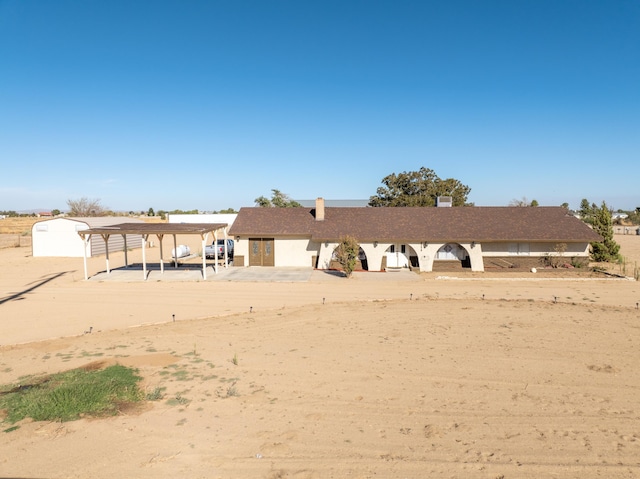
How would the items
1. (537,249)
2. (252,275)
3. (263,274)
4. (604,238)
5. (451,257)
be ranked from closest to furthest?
(252,275)
(263,274)
(537,249)
(451,257)
(604,238)

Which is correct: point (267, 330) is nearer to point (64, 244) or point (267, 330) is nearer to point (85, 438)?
point (85, 438)

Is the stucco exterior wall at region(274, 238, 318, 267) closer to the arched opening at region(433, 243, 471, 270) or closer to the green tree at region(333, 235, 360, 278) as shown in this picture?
the green tree at region(333, 235, 360, 278)

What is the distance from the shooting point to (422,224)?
92.0ft

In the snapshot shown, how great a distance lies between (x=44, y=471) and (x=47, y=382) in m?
3.73

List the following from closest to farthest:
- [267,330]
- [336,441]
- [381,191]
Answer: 1. [336,441]
2. [267,330]
3. [381,191]

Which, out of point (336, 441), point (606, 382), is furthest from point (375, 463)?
point (606, 382)

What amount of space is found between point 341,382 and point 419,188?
1917 inches

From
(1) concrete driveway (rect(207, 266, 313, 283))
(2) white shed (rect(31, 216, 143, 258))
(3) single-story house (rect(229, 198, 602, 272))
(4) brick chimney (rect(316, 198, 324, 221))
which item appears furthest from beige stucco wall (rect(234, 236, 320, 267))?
(2) white shed (rect(31, 216, 143, 258))

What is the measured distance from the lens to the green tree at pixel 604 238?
28862 millimetres

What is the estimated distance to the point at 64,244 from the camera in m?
35.2

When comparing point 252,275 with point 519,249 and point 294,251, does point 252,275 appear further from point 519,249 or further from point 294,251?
point 519,249

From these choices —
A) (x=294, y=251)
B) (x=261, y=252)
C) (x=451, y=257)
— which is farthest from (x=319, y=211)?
(x=451, y=257)

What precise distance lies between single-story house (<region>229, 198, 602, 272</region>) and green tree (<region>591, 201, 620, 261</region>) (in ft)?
6.41

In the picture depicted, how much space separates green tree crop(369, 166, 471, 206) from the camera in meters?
54.6
